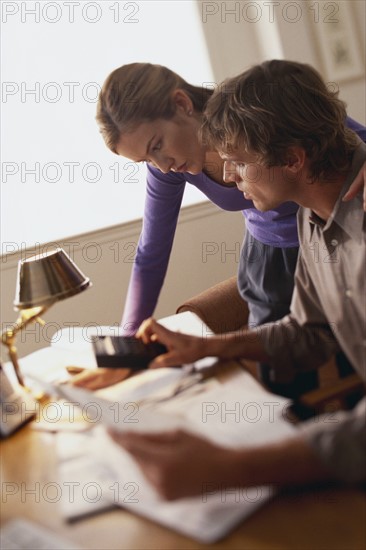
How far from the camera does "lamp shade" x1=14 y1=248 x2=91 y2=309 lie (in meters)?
1.84

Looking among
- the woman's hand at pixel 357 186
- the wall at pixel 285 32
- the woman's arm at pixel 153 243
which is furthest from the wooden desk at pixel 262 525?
the wall at pixel 285 32

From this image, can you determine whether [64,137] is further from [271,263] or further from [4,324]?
[271,263]

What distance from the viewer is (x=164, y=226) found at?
2434 mm

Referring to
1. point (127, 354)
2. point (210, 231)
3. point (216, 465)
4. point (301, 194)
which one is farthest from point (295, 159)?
point (210, 231)

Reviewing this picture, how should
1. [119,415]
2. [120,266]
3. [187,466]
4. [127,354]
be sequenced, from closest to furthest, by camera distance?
[187,466]
[119,415]
[127,354]
[120,266]

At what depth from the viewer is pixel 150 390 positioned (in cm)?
164

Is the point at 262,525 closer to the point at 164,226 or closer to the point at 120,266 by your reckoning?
the point at 164,226

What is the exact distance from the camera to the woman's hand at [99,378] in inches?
67.3

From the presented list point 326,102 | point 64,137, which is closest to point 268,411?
point 326,102

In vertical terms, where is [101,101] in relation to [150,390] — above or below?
above

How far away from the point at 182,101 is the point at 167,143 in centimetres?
13

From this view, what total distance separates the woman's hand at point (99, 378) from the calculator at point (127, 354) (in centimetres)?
2

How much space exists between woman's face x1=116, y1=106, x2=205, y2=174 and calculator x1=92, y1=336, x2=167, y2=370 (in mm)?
546

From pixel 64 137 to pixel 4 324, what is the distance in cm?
105
